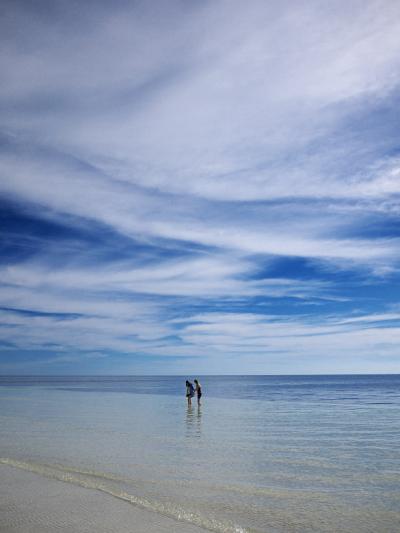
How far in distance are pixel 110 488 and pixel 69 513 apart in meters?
2.42

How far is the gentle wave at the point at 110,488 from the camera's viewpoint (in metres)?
8.63

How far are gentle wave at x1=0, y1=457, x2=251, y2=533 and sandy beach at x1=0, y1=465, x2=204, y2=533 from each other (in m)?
0.31

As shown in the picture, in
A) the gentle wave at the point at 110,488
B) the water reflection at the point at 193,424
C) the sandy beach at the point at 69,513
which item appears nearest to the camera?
the sandy beach at the point at 69,513

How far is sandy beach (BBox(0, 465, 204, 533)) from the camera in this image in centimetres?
799

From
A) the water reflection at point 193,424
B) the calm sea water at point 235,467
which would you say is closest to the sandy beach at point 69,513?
the calm sea water at point 235,467

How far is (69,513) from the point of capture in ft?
28.9

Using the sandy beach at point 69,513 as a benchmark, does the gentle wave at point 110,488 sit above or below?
below

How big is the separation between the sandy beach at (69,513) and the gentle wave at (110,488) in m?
0.31

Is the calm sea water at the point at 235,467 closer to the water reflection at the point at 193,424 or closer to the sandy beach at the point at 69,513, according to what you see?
the water reflection at the point at 193,424

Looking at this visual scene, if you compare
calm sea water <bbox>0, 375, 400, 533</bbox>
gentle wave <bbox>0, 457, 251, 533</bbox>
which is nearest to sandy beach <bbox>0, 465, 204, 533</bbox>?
gentle wave <bbox>0, 457, 251, 533</bbox>

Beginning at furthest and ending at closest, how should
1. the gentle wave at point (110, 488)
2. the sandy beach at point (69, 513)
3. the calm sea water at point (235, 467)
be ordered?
the calm sea water at point (235, 467)
the gentle wave at point (110, 488)
the sandy beach at point (69, 513)

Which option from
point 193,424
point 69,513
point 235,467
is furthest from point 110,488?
point 193,424

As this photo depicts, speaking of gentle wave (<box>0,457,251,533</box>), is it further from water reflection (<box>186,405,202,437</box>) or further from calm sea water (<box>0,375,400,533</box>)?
water reflection (<box>186,405,202,437</box>)

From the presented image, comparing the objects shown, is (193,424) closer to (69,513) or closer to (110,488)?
(110,488)
